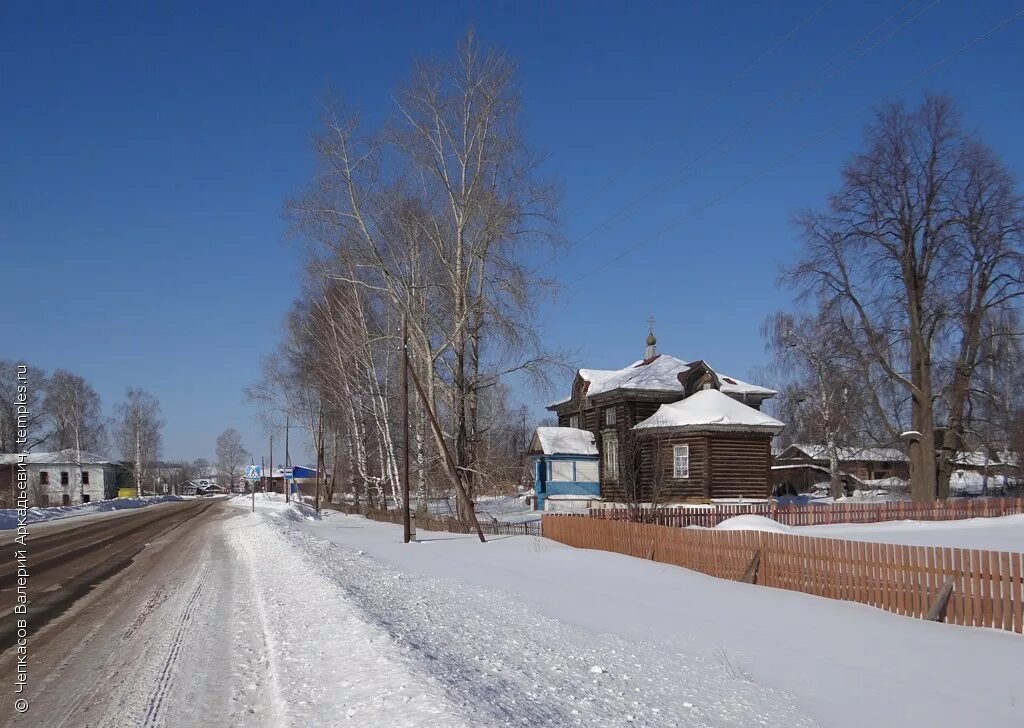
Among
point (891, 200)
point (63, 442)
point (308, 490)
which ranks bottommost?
point (308, 490)

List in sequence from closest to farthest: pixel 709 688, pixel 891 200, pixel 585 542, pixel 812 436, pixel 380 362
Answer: pixel 709 688 < pixel 585 542 < pixel 891 200 < pixel 380 362 < pixel 812 436

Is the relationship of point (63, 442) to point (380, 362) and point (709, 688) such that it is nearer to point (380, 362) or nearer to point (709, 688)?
point (380, 362)

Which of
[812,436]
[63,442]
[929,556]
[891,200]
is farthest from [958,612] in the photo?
[63,442]

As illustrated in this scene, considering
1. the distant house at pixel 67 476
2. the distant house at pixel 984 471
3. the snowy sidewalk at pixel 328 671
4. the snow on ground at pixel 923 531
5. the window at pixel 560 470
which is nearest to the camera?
the snowy sidewalk at pixel 328 671

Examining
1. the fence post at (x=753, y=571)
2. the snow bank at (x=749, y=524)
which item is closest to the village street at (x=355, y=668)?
the fence post at (x=753, y=571)

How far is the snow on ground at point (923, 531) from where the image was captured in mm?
23688

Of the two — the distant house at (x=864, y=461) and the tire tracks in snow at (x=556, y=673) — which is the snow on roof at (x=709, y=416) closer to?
the distant house at (x=864, y=461)

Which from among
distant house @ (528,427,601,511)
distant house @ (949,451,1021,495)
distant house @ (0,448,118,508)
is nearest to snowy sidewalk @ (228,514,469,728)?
distant house @ (528,427,601,511)

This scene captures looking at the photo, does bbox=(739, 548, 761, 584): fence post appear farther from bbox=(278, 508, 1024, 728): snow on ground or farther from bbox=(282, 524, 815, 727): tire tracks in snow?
bbox=(282, 524, 815, 727): tire tracks in snow

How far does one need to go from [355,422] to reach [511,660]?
34217mm

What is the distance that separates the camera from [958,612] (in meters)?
11.6

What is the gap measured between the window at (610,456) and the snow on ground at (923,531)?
47.2 feet

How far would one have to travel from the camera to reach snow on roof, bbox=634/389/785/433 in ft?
131

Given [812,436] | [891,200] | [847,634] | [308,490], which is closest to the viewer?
[847,634]
